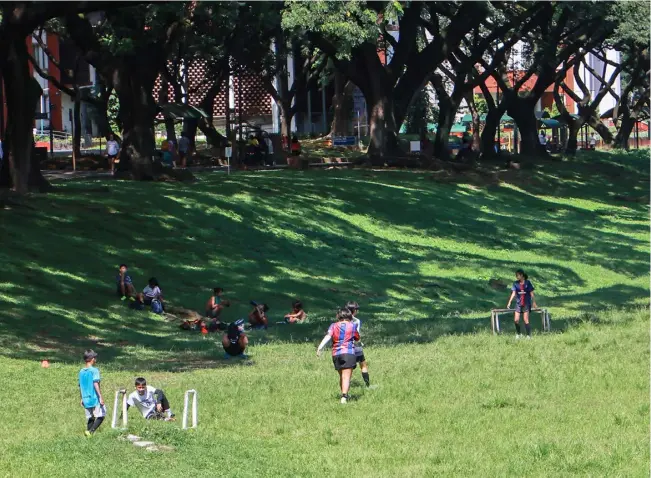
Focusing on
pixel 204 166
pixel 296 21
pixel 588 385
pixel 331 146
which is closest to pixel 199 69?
pixel 331 146

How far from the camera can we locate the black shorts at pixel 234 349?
23.1 metres

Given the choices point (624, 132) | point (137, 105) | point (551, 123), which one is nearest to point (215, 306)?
point (137, 105)

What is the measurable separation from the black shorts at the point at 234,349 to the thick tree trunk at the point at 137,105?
18.5m

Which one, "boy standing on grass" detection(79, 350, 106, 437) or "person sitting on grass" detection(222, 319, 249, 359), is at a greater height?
"boy standing on grass" detection(79, 350, 106, 437)

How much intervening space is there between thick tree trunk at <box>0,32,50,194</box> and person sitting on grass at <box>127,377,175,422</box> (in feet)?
57.1

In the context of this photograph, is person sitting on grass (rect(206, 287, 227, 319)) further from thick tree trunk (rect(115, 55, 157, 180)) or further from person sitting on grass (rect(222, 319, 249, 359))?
thick tree trunk (rect(115, 55, 157, 180))

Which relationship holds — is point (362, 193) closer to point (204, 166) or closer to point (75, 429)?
point (204, 166)

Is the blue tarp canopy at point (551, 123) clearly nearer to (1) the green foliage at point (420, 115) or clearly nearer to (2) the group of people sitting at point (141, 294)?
(1) the green foliage at point (420, 115)

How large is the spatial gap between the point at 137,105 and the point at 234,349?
18.9 m

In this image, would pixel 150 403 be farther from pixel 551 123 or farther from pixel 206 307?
pixel 551 123

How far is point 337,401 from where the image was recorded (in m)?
17.9

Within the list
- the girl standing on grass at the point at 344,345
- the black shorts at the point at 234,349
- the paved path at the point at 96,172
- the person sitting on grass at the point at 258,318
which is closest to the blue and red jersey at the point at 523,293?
the black shorts at the point at 234,349

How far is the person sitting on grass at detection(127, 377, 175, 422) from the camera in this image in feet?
54.4

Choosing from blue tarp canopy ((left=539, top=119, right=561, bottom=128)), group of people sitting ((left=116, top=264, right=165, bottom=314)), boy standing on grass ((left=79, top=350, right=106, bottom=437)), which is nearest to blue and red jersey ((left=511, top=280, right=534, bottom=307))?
group of people sitting ((left=116, top=264, right=165, bottom=314))
